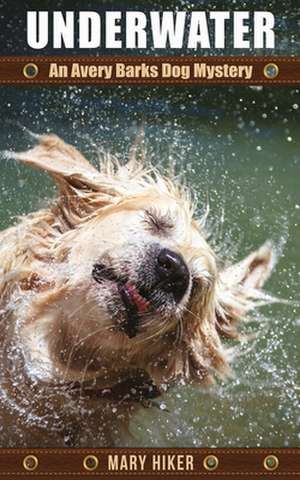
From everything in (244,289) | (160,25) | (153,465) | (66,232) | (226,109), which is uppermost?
(160,25)

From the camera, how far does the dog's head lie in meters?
2.89

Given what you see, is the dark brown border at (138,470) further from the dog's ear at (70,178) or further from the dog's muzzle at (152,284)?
the dog's ear at (70,178)

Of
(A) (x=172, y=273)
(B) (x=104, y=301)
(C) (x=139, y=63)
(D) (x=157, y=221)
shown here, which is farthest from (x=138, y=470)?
(C) (x=139, y=63)

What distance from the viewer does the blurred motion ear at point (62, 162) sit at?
3.01 meters

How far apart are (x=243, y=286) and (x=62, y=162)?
760mm

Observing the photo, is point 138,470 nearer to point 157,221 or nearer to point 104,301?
point 104,301

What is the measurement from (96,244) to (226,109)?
0.65 m

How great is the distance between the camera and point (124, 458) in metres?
3.01

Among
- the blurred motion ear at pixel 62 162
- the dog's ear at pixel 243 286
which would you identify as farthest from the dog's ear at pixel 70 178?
the dog's ear at pixel 243 286

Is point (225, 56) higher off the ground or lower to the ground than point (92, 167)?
higher

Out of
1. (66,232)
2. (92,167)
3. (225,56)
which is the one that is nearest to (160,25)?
(225,56)

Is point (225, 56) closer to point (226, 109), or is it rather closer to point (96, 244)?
point (226, 109)

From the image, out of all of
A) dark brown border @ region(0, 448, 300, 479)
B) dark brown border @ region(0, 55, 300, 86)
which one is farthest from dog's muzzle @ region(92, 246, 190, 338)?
dark brown border @ region(0, 55, 300, 86)

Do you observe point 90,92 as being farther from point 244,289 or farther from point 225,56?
point 244,289
